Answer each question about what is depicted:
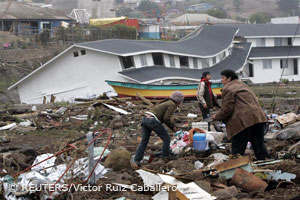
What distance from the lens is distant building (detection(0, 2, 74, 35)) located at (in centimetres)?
4650

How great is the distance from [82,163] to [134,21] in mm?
48512

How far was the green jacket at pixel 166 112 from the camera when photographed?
830cm

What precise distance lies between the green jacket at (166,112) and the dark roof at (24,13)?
1593 inches

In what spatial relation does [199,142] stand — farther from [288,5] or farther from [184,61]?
[288,5]

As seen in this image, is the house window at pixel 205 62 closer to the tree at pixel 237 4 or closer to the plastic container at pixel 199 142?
the plastic container at pixel 199 142

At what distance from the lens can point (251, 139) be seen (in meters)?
7.81

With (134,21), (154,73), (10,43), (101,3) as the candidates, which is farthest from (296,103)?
(101,3)

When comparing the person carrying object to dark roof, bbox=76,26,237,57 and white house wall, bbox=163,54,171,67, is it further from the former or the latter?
white house wall, bbox=163,54,171,67

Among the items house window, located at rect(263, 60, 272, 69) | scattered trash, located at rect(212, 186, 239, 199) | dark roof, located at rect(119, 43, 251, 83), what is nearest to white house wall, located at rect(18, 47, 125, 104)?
dark roof, located at rect(119, 43, 251, 83)

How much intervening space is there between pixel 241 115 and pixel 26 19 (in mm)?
42495

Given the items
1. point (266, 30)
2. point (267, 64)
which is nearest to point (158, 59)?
point (267, 64)

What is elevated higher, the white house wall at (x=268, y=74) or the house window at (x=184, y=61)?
the house window at (x=184, y=61)

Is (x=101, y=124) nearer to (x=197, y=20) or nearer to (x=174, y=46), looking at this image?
(x=174, y=46)

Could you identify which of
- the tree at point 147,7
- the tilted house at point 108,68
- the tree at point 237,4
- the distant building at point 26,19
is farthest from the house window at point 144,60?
the tree at point 237,4
